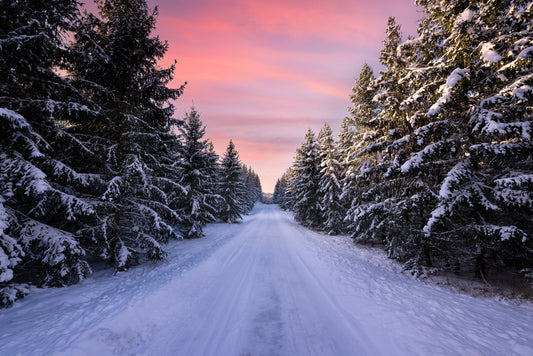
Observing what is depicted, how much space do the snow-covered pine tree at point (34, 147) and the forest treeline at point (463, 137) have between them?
11.7m

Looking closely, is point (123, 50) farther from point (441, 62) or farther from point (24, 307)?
point (441, 62)

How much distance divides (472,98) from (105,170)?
1532 centimetres

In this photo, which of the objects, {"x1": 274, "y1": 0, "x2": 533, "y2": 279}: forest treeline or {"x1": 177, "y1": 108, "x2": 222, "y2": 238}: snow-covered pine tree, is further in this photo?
{"x1": 177, "y1": 108, "x2": 222, "y2": 238}: snow-covered pine tree

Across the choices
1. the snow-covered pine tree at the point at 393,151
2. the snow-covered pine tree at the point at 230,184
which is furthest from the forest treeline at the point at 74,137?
the snow-covered pine tree at the point at 230,184

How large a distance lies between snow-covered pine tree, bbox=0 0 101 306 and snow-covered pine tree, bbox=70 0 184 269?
1128mm

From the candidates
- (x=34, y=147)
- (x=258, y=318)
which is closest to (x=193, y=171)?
(x=34, y=147)

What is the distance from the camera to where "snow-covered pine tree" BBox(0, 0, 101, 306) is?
4.88 meters

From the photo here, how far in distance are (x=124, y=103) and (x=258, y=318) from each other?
9996 millimetres

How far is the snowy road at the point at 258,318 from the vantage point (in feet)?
12.0

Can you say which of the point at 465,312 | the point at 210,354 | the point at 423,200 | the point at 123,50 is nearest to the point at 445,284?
the point at 465,312

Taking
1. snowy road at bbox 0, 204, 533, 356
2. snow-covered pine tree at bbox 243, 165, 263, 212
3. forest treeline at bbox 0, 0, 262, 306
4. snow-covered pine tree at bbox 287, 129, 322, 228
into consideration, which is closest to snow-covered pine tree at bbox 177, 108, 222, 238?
forest treeline at bbox 0, 0, 262, 306

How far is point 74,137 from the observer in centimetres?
618

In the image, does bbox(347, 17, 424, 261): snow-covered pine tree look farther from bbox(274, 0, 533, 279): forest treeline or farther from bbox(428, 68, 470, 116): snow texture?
bbox(428, 68, 470, 116): snow texture

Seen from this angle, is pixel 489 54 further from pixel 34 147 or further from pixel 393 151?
pixel 34 147
